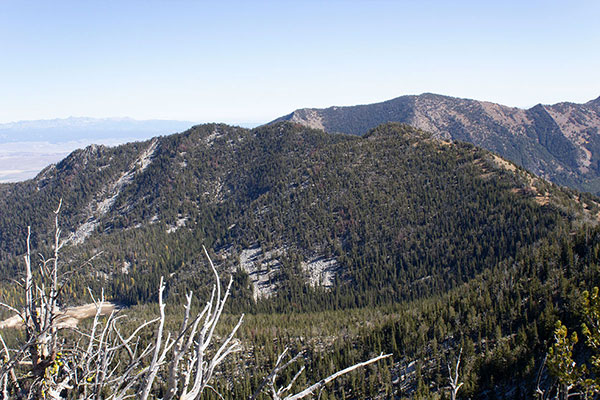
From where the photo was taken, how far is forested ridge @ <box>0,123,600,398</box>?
1768 inches

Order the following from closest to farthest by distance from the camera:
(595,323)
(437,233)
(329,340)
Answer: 1. (595,323)
2. (329,340)
3. (437,233)

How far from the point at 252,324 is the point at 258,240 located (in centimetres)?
4655

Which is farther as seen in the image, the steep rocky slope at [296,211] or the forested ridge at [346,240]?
the steep rocky slope at [296,211]

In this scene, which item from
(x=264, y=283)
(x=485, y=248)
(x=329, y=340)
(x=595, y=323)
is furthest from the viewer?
(x=264, y=283)

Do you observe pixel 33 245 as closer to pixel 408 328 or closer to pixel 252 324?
pixel 252 324

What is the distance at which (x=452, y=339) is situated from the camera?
46750 millimetres

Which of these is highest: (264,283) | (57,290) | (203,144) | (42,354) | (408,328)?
(203,144)

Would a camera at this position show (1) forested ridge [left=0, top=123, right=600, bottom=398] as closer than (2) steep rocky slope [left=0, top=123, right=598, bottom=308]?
Yes

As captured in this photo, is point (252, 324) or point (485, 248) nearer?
point (252, 324)

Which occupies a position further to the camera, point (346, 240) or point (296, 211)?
point (296, 211)

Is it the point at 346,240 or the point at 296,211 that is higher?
the point at 296,211

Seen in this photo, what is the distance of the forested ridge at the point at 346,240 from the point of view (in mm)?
44906

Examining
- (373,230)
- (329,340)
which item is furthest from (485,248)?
(329,340)

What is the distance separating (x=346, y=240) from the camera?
102812 millimetres
